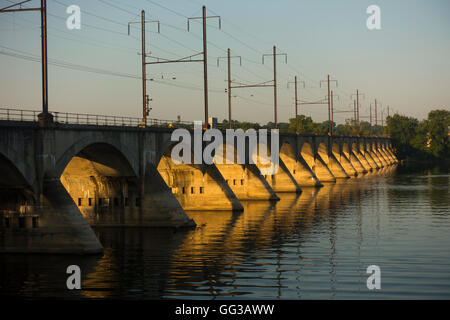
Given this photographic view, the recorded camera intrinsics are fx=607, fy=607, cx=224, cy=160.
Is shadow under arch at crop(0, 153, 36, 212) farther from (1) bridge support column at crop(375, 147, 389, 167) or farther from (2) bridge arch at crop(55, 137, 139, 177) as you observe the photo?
(1) bridge support column at crop(375, 147, 389, 167)

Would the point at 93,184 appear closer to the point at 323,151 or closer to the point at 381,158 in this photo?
the point at 323,151

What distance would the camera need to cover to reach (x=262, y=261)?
38.2 meters

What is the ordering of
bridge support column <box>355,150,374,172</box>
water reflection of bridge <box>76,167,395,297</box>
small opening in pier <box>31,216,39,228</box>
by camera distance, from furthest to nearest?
1. bridge support column <box>355,150,374,172</box>
2. small opening in pier <box>31,216,39,228</box>
3. water reflection of bridge <box>76,167,395,297</box>

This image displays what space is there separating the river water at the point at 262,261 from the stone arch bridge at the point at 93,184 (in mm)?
1663

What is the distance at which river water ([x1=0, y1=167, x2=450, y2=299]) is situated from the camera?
3070 cm

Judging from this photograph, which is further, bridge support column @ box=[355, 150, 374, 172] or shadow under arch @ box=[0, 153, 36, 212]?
bridge support column @ box=[355, 150, 374, 172]

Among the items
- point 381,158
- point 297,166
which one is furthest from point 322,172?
point 381,158

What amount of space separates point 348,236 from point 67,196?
71.8 ft

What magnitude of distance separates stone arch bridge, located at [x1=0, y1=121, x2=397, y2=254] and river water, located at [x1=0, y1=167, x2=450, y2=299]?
1663mm

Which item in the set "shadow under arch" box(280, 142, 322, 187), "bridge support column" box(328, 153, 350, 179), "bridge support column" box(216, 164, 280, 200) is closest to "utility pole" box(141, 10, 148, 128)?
"bridge support column" box(216, 164, 280, 200)

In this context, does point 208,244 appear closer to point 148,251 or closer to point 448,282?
point 148,251

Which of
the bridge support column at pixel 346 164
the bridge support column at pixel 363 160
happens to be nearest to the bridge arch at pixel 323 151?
the bridge support column at pixel 346 164

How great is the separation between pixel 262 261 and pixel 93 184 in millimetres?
20484
